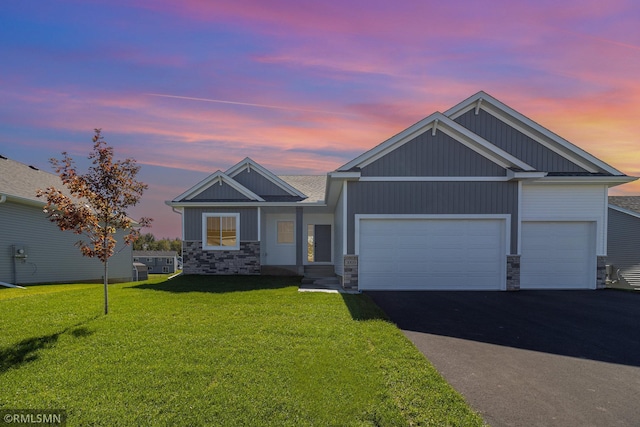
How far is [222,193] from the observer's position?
679 inches

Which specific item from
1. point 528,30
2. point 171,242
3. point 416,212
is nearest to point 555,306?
point 416,212

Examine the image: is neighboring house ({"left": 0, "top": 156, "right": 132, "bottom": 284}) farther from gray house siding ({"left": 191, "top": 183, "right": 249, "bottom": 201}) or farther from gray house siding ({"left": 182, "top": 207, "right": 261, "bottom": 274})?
gray house siding ({"left": 191, "top": 183, "right": 249, "bottom": 201})

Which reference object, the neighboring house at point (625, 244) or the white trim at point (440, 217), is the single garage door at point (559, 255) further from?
the neighboring house at point (625, 244)

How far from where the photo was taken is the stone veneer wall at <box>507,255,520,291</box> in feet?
41.5

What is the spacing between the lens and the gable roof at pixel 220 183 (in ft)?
56.1

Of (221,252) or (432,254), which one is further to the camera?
(221,252)

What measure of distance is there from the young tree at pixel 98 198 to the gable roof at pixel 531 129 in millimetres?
11403

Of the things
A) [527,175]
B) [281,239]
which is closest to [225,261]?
[281,239]

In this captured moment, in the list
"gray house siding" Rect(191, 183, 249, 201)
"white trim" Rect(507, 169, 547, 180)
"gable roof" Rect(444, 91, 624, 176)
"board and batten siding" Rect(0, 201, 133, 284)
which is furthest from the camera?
"gray house siding" Rect(191, 183, 249, 201)

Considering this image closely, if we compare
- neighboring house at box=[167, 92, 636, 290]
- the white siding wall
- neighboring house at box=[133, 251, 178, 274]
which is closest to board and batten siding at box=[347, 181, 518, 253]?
neighboring house at box=[167, 92, 636, 290]

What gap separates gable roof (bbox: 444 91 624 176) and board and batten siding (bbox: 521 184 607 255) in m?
0.86

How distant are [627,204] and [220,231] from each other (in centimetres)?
2368

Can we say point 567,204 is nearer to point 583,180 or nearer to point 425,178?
point 583,180

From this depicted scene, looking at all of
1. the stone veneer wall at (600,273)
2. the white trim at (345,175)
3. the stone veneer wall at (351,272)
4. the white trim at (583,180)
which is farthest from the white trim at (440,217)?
the stone veneer wall at (600,273)
